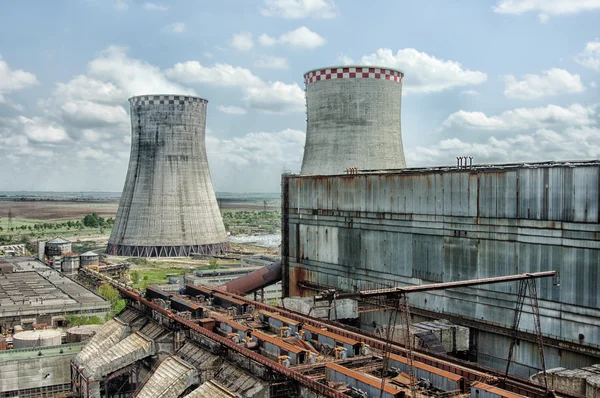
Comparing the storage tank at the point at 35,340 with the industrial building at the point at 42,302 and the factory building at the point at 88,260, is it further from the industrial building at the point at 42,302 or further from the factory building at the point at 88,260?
the factory building at the point at 88,260

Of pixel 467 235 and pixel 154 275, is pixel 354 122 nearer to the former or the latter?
pixel 467 235

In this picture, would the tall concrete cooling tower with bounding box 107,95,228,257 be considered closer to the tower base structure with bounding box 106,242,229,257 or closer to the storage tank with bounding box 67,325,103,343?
the tower base structure with bounding box 106,242,229,257

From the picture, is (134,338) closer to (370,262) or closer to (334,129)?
(370,262)

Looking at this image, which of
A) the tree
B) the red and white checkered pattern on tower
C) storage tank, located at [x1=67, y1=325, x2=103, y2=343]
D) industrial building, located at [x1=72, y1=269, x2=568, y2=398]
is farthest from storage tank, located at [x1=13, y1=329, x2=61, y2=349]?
the tree

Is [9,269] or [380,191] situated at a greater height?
[380,191]

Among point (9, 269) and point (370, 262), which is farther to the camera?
point (9, 269)

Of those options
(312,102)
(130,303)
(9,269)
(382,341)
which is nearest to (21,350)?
(130,303)

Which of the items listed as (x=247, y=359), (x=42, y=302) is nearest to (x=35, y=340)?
(x=42, y=302)
